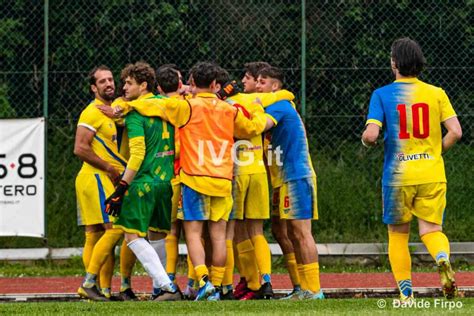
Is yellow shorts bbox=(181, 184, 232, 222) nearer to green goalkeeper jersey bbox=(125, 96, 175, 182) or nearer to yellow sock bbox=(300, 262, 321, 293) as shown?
green goalkeeper jersey bbox=(125, 96, 175, 182)

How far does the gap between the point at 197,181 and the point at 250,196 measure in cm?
89

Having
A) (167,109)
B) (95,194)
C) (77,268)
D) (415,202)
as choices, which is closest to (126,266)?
(95,194)

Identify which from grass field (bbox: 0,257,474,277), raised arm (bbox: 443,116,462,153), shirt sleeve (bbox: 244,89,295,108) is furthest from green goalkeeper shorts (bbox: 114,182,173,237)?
grass field (bbox: 0,257,474,277)

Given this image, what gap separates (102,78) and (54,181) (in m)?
4.37

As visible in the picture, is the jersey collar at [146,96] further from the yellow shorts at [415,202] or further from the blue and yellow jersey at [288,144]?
the yellow shorts at [415,202]

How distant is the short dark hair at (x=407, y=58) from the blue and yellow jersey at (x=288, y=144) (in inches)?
70.9

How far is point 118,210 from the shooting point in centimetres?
1055

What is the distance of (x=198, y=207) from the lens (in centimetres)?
1069

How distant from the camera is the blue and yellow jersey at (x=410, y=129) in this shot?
944 cm

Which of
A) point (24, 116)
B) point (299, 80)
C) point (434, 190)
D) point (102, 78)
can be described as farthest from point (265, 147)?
point (24, 116)

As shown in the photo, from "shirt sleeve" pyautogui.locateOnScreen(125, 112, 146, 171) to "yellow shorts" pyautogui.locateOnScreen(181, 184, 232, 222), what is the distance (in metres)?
0.47

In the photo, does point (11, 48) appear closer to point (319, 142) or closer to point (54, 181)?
point (54, 181)

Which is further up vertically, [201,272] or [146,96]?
[146,96]

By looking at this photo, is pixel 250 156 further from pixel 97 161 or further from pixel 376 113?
pixel 376 113
